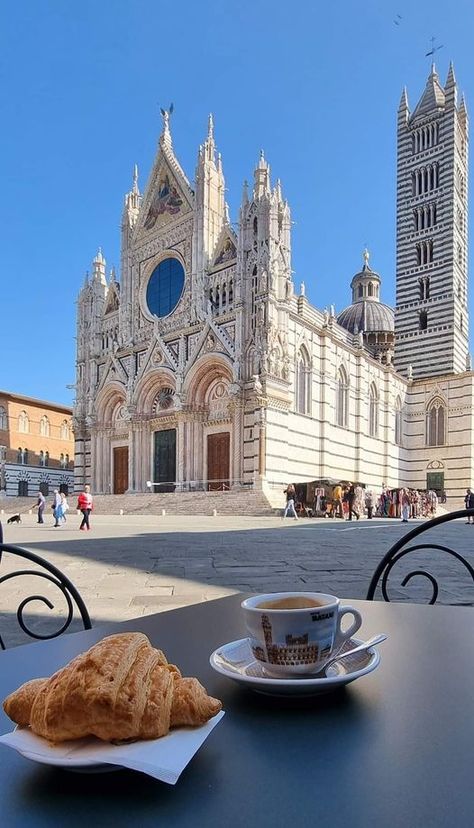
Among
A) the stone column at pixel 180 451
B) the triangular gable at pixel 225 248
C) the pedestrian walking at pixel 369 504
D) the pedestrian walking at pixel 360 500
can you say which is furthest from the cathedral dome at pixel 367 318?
the stone column at pixel 180 451

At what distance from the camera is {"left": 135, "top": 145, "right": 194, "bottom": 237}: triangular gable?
29031mm

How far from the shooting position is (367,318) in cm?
4197

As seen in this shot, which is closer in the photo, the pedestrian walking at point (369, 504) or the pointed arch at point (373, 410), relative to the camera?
the pedestrian walking at point (369, 504)

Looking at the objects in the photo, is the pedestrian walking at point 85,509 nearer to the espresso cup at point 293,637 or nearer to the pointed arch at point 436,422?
the espresso cup at point 293,637

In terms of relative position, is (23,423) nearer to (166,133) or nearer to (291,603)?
(166,133)

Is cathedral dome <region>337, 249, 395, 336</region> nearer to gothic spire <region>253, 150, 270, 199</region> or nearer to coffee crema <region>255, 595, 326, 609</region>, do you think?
gothic spire <region>253, 150, 270, 199</region>

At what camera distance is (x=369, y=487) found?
3125 cm

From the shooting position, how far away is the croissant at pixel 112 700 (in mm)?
721

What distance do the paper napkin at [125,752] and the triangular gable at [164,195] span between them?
29.6m

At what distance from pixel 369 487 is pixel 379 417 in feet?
14.1

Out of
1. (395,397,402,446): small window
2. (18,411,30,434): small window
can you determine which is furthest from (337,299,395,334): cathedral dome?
(18,411,30,434): small window

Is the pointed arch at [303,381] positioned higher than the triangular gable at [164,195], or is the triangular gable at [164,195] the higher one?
the triangular gable at [164,195]

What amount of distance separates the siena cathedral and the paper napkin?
71.6ft

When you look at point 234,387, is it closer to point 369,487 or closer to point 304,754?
point 369,487
